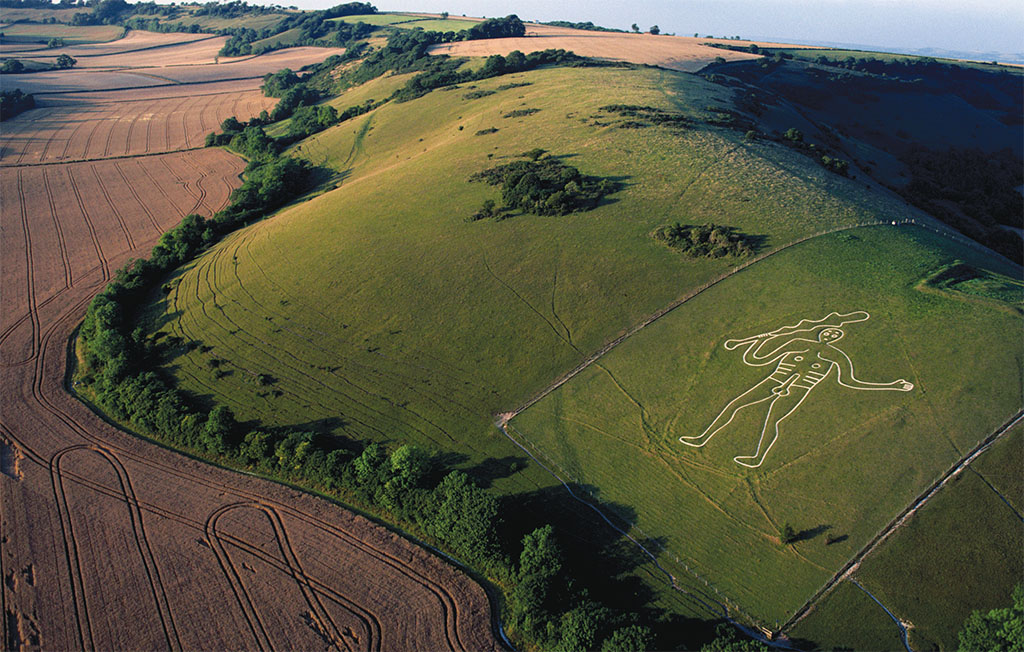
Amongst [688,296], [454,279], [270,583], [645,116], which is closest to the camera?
[270,583]

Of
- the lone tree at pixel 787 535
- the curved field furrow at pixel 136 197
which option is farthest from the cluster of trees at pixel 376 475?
the curved field furrow at pixel 136 197

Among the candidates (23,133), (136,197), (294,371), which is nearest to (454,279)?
(294,371)

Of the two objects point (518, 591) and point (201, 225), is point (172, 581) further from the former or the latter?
point (201, 225)

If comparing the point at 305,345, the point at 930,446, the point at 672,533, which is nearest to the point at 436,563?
the point at 672,533

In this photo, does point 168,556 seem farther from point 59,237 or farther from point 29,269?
point 59,237

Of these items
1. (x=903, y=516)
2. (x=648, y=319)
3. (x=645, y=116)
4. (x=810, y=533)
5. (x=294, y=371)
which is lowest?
(x=810, y=533)

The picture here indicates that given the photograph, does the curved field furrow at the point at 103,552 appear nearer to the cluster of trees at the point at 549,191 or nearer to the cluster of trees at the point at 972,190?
the cluster of trees at the point at 549,191

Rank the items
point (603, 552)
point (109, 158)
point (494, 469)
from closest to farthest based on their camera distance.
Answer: point (603, 552) < point (494, 469) < point (109, 158)
